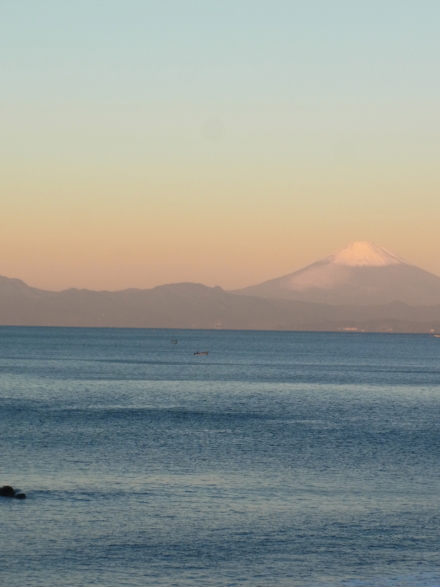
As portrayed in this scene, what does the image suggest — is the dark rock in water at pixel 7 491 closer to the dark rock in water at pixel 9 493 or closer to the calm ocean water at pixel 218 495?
the dark rock in water at pixel 9 493

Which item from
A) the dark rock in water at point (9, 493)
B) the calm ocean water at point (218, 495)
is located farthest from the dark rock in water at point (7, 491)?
the calm ocean water at point (218, 495)

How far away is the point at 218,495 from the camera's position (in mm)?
43812

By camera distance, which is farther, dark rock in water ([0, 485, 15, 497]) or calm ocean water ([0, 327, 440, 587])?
dark rock in water ([0, 485, 15, 497])

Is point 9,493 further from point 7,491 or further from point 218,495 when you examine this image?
point 218,495

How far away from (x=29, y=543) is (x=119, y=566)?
485 centimetres

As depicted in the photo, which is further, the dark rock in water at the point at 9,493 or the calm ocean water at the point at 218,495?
the dark rock in water at the point at 9,493

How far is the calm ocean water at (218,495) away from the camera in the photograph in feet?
107

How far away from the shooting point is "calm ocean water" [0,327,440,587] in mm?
32500

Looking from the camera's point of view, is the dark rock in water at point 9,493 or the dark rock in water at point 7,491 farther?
the dark rock in water at point 7,491

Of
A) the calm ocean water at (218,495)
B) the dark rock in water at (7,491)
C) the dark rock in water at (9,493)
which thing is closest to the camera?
the calm ocean water at (218,495)

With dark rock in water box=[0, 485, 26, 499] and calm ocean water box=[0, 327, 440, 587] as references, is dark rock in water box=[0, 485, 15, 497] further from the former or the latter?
calm ocean water box=[0, 327, 440, 587]

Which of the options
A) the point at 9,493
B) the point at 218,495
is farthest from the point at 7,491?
the point at 218,495

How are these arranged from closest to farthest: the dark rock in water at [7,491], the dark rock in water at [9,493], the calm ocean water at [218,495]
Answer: the calm ocean water at [218,495] < the dark rock in water at [9,493] < the dark rock in water at [7,491]

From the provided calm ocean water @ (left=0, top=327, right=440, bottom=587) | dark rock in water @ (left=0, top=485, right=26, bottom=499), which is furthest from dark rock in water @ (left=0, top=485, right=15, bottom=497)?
calm ocean water @ (left=0, top=327, right=440, bottom=587)
